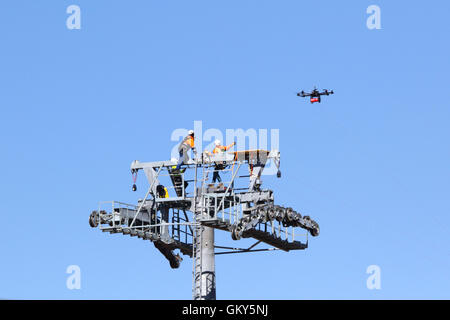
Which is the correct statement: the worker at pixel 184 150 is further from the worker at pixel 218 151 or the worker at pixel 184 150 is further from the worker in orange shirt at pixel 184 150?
the worker at pixel 218 151

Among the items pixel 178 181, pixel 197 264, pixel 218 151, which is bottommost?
pixel 197 264

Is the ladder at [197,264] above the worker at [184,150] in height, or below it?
below

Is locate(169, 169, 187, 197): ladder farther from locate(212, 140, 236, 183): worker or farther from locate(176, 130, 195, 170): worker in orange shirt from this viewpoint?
locate(212, 140, 236, 183): worker

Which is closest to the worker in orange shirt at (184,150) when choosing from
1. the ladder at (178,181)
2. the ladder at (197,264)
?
the ladder at (178,181)

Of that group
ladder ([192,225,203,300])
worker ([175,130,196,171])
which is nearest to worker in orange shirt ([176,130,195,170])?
worker ([175,130,196,171])

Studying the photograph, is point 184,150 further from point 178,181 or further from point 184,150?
point 178,181

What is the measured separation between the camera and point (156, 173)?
7881cm

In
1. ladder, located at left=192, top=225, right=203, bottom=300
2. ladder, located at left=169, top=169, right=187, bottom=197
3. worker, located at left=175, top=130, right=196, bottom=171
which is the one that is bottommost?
ladder, located at left=192, top=225, right=203, bottom=300

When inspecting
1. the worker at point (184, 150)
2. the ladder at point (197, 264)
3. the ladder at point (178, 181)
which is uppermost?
the worker at point (184, 150)

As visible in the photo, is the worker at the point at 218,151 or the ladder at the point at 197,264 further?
the worker at the point at 218,151

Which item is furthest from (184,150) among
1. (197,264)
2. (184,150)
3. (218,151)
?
(197,264)
